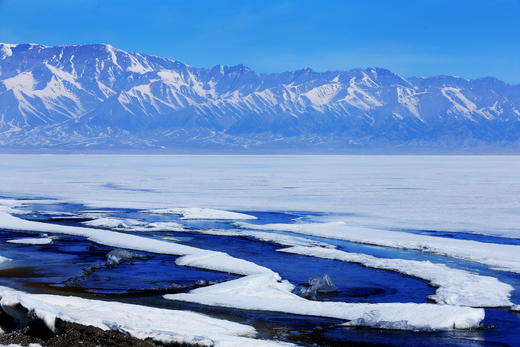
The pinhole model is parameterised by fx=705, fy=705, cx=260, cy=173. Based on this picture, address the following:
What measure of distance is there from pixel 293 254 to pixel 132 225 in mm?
10518

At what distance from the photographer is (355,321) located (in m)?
14.9

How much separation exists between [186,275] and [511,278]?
9.38m

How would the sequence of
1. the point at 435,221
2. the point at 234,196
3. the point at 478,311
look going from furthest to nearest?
the point at 234,196 < the point at 435,221 < the point at 478,311

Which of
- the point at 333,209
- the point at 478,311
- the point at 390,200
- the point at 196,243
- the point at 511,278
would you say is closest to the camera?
the point at 478,311

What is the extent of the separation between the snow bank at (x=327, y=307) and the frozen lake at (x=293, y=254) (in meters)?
0.06

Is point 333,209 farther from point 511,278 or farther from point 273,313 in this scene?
point 273,313

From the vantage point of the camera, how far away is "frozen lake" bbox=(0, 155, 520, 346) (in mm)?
15750

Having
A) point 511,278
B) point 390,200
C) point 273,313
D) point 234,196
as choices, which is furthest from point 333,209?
point 273,313

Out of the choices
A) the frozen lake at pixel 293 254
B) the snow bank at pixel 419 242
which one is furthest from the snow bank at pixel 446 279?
the snow bank at pixel 419 242

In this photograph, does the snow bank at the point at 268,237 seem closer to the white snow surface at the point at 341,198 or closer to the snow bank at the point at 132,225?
the snow bank at the point at 132,225

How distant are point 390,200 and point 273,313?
101 ft

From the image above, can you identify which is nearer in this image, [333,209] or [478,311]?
[478,311]

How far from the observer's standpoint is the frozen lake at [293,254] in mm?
15750

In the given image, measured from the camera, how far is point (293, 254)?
24859 mm
